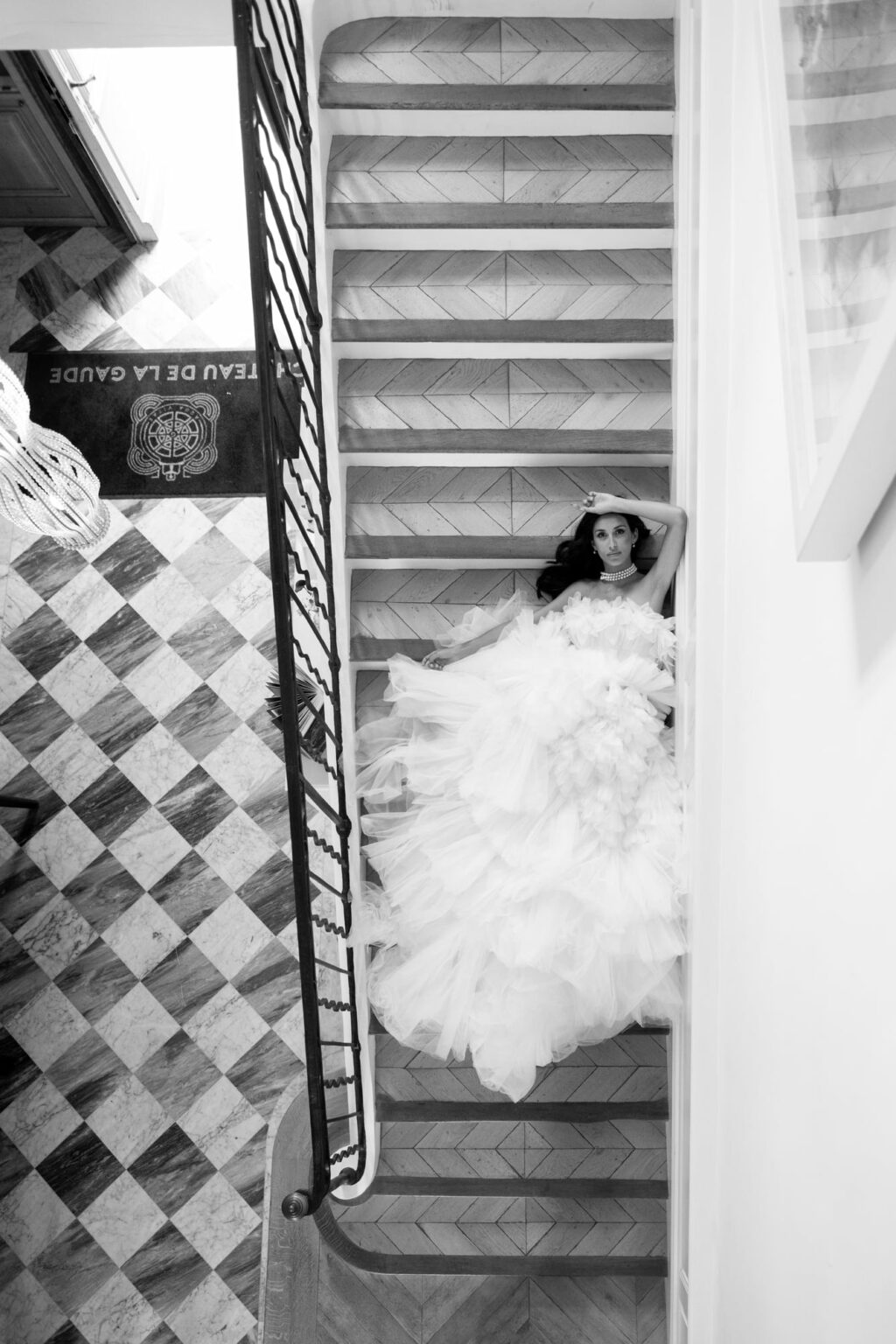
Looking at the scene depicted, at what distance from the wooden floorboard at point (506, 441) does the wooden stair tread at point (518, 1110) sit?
2.38m

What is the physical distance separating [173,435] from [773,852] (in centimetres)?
359

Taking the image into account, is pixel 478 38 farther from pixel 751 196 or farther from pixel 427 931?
pixel 427 931

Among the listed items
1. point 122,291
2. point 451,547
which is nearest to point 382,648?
point 451,547

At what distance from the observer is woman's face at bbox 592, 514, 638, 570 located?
358 cm

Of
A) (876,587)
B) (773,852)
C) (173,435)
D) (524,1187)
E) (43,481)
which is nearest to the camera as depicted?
(876,587)

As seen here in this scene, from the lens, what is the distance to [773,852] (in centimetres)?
245

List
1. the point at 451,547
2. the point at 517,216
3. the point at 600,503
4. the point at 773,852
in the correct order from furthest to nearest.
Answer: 1. the point at 451,547
2. the point at 517,216
3. the point at 600,503
4. the point at 773,852

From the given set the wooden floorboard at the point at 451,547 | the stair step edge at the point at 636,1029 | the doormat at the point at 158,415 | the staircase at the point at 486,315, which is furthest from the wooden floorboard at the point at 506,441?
the stair step edge at the point at 636,1029

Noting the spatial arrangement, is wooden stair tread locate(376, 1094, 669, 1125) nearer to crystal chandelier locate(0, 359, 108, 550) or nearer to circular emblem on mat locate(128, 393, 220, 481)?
crystal chandelier locate(0, 359, 108, 550)

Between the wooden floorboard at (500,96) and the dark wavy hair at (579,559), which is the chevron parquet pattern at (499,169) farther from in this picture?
the dark wavy hair at (579,559)

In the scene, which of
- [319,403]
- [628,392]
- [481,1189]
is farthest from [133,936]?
[628,392]

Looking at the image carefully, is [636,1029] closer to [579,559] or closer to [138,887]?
[579,559]

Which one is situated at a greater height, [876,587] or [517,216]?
[517,216]

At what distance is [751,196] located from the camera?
2.82 metres
